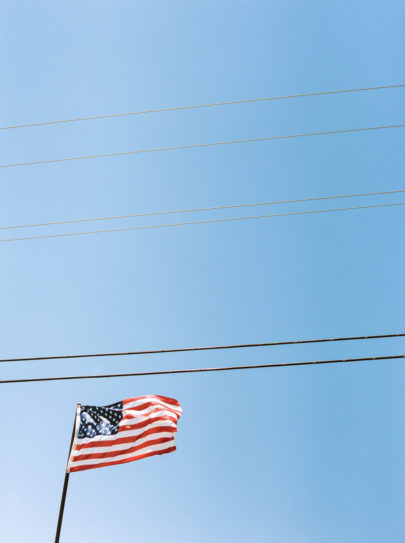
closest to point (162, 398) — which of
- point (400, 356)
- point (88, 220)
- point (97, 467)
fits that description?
point (97, 467)

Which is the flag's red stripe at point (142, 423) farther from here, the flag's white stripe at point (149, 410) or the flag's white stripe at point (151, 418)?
the flag's white stripe at point (149, 410)

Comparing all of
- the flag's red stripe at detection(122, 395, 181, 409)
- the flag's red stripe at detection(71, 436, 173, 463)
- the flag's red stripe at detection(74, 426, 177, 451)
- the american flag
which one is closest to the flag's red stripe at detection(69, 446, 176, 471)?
the american flag

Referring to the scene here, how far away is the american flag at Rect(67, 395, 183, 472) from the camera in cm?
A: 895

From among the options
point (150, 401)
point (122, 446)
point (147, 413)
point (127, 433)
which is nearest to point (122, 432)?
point (127, 433)

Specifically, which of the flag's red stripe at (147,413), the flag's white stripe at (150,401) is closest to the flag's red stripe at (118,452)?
the flag's red stripe at (147,413)

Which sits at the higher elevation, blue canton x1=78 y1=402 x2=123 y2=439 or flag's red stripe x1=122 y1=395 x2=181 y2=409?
flag's red stripe x1=122 y1=395 x2=181 y2=409

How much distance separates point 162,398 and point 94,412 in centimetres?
147

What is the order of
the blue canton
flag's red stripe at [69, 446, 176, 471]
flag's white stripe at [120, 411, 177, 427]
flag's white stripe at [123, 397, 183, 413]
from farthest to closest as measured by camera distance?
flag's white stripe at [123, 397, 183, 413] < flag's white stripe at [120, 411, 177, 427] < the blue canton < flag's red stripe at [69, 446, 176, 471]

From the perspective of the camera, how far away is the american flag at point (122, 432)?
8945 mm

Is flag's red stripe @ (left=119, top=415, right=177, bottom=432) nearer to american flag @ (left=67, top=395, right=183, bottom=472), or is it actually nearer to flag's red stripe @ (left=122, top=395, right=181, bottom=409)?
american flag @ (left=67, top=395, right=183, bottom=472)

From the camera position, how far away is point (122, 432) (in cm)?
930

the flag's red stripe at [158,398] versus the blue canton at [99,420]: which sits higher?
the flag's red stripe at [158,398]

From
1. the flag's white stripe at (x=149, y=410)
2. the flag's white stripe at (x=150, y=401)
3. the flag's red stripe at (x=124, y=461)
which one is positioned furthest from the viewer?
the flag's white stripe at (x=150, y=401)

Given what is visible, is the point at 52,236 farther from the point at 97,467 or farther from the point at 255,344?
the point at 255,344
